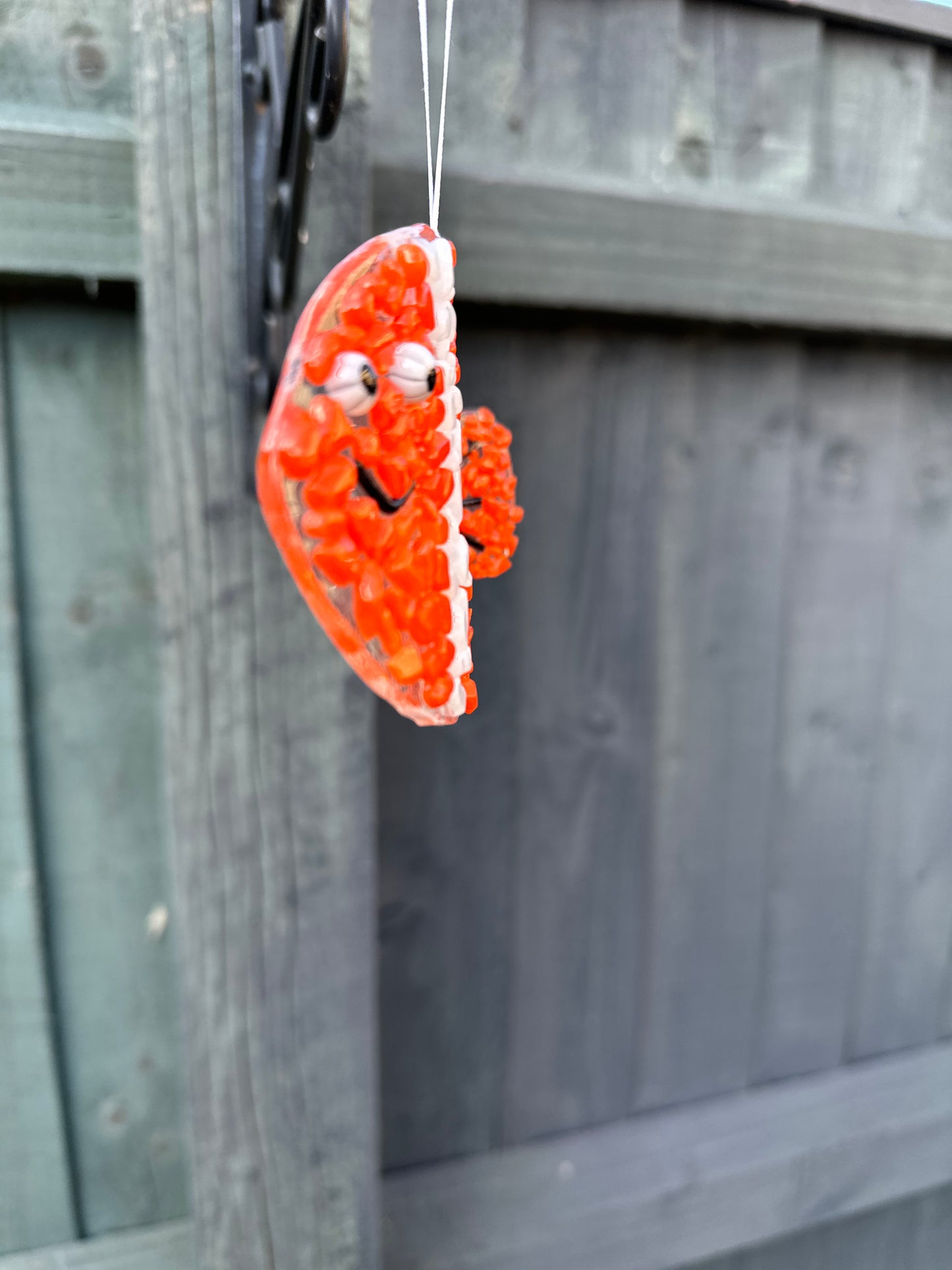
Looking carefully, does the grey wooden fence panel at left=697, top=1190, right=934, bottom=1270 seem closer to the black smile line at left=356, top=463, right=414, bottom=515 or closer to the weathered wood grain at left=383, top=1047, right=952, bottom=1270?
the weathered wood grain at left=383, top=1047, right=952, bottom=1270

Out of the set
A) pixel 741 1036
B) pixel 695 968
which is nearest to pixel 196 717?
pixel 695 968

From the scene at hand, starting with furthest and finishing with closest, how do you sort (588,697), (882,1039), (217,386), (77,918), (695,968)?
1. (882,1039)
2. (695,968)
3. (588,697)
4. (77,918)
5. (217,386)

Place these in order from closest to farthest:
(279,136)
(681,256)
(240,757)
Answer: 1. (279,136)
2. (240,757)
3. (681,256)

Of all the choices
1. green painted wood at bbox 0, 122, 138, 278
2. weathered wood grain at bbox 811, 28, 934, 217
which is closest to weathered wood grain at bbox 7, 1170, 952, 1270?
green painted wood at bbox 0, 122, 138, 278

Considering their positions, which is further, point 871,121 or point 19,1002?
point 871,121

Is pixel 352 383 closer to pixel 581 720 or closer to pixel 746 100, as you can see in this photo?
pixel 581 720

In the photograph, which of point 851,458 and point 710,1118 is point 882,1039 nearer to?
point 710,1118

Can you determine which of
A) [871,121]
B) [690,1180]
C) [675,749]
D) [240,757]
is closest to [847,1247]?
[690,1180]

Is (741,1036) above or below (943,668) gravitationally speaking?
below
